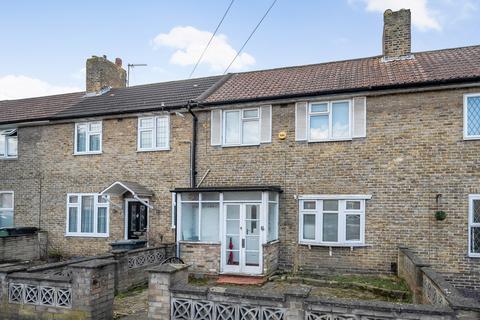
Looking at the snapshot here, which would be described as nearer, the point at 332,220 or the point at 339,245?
the point at 339,245

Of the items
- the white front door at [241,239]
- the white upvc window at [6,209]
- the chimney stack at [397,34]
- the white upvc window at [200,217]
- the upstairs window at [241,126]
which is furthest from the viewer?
the white upvc window at [6,209]

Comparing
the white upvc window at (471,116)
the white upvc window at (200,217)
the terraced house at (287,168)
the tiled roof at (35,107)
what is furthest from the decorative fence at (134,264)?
the white upvc window at (471,116)

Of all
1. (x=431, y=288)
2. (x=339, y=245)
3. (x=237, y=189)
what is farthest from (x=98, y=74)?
(x=431, y=288)

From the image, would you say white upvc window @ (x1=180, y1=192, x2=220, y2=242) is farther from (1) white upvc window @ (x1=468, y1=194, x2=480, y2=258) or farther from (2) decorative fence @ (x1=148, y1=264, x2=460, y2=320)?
(1) white upvc window @ (x1=468, y1=194, x2=480, y2=258)

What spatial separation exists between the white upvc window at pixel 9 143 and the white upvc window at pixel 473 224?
16.3 m

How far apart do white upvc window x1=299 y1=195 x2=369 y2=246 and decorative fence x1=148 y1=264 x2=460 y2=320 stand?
534 centimetres

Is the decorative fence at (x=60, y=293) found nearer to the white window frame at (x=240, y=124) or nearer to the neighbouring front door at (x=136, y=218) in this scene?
the neighbouring front door at (x=136, y=218)

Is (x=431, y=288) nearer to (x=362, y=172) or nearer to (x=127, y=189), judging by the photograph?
(x=362, y=172)

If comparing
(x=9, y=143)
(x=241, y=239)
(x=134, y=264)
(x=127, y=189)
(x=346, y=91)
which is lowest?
(x=134, y=264)

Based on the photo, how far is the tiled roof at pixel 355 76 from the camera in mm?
11078

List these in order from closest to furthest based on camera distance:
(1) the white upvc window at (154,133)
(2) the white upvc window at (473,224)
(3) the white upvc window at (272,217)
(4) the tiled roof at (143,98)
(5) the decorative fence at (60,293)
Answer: (5) the decorative fence at (60,293)
(2) the white upvc window at (473,224)
(3) the white upvc window at (272,217)
(1) the white upvc window at (154,133)
(4) the tiled roof at (143,98)

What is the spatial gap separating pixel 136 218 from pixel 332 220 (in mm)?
6840

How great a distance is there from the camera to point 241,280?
35.1 feet

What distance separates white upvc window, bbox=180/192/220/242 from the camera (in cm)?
1173
